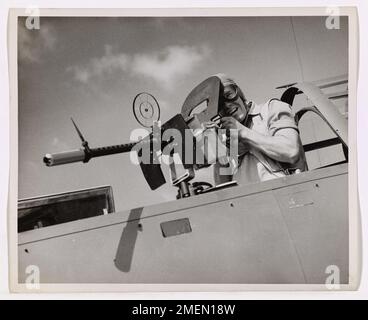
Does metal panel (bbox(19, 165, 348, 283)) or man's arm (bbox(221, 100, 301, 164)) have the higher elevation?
man's arm (bbox(221, 100, 301, 164))

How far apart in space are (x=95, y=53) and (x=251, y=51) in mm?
941

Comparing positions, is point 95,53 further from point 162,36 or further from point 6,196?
point 6,196

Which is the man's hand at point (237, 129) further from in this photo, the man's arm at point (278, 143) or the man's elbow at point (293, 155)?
the man's elbow at point (293, 155)

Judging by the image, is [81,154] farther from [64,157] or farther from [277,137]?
[277,137]

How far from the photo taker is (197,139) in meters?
3.27

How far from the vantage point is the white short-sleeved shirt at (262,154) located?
3.26 metres

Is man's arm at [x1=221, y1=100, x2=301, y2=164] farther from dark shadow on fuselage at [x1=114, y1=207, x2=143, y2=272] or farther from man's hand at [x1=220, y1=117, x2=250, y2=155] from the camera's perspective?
dark shadow on fuselage at [x1=114, y1=207, x2=143, y2=272]

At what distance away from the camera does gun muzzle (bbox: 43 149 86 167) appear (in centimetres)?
320

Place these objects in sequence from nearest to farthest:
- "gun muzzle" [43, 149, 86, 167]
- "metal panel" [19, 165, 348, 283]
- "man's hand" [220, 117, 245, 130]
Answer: "metal panel" [19, 165, 348, 283] < "gun muzzle" [43, 149, 86, 167] < "man's hand" [220, 117, 245, 130]

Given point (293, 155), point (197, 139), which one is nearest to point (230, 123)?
point (197, 139)

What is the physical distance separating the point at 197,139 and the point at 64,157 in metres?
0.79

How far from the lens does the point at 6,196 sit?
320 centimetres

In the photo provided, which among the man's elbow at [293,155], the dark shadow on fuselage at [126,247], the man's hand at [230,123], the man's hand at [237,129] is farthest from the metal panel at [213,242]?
the man's hand at [230,123]

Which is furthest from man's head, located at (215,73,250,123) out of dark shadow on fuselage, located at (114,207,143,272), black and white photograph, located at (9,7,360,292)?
dark shadow on fuselage, located at (114,207,143,272)
